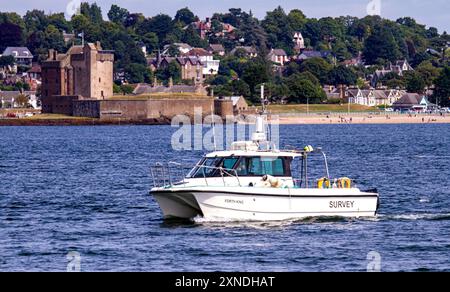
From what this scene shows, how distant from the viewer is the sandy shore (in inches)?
7008

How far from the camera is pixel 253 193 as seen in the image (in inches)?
1281

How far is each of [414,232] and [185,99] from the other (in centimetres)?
14561

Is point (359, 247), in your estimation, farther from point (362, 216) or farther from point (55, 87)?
point (55, 87)

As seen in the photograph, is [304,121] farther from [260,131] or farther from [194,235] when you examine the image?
[194,235]

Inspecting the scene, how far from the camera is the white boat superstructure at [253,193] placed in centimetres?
3262

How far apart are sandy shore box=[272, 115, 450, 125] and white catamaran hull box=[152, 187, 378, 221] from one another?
141436 mm

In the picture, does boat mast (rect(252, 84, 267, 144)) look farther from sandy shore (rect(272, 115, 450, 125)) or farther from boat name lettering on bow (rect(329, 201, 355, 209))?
sandy shore (rect(272, 115, 450, 125))

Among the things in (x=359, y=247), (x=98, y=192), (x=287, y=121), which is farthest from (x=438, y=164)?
(x=287, y=121)

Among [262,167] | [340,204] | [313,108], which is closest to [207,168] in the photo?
[262,167]

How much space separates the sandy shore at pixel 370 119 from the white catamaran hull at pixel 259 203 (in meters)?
141

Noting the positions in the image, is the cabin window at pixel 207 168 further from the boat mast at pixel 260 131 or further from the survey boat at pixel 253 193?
the boat mast at pixel 260 131

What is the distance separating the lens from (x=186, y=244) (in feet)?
101

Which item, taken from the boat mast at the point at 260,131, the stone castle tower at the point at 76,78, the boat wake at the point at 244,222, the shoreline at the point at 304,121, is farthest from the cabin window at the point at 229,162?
the stone castle tower at the point at 76,78

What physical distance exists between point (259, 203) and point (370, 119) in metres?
151
